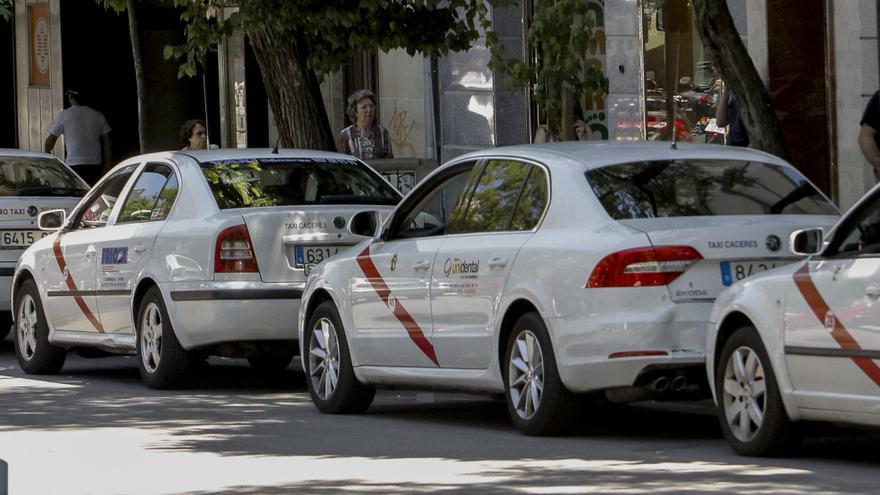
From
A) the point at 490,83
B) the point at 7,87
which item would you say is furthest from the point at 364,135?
the point at 7,87

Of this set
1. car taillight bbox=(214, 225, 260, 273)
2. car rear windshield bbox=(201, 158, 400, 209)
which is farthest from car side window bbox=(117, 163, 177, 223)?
car taillight bbox=(214, 225, 260, 273)

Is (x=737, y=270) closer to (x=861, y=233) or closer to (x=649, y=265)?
(x=649, y=265)

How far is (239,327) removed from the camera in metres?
13.0

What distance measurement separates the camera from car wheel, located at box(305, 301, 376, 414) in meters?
11.8

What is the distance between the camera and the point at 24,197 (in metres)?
17.1

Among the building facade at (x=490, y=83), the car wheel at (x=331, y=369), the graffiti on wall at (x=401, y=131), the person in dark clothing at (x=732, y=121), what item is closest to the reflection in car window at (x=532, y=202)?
the car wheel at (x=331, y=369)

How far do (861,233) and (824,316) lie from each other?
444 mm

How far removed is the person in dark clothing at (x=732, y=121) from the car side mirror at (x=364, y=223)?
18.0 ft

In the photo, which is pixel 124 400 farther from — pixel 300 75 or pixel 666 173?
pixel 300 75

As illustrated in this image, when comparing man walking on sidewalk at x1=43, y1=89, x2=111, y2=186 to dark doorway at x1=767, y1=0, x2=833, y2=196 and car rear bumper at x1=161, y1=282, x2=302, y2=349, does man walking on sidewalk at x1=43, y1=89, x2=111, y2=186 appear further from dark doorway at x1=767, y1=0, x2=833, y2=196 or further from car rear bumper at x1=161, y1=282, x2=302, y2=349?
car rear bumper at x1=161, y1=282, x2=302, y2=349

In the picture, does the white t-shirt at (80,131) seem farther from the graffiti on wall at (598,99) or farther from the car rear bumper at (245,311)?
the car rear bumper at (245,311)

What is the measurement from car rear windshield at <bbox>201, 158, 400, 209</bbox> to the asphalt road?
4.20ft

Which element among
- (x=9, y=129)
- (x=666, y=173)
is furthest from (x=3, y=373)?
(x=9, y=129)

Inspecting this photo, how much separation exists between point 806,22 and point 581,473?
10869 millimetres
